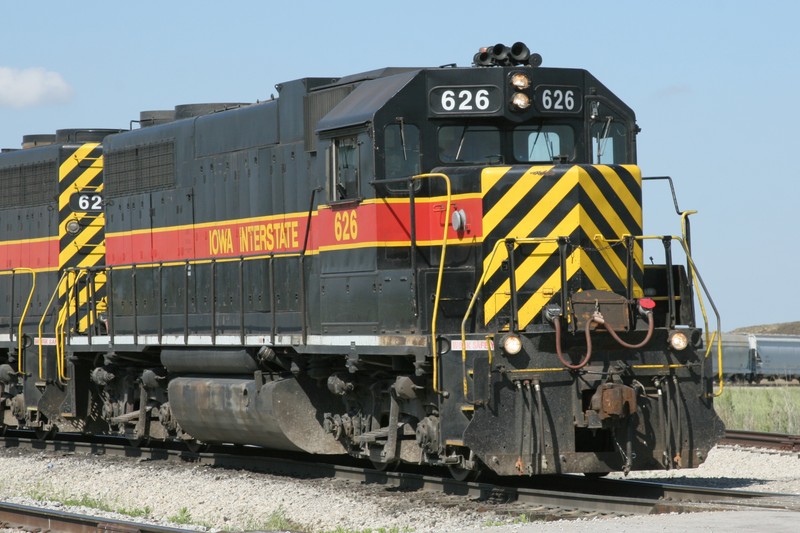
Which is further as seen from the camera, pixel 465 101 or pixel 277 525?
pixel 465 101

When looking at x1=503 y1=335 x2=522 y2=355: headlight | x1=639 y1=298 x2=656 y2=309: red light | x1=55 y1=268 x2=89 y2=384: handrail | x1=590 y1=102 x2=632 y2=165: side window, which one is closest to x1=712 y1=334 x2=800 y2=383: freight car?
x1=55 y1=268 x2=89 y2=384: handrail

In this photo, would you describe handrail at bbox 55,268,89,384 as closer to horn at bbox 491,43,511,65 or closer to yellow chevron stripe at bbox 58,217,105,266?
yellow chevron stripe at bbox 58,217,105,266

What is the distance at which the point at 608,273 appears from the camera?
10.8 meters

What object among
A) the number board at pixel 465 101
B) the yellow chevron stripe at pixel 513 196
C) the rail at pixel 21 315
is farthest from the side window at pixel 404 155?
the rail at pixel 21 315

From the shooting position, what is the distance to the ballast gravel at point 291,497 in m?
8.70

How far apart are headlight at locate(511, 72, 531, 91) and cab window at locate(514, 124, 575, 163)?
359 millimetres

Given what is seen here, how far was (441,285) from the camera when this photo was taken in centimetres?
1069

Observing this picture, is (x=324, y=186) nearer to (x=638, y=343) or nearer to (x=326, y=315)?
(x=326, y=315)

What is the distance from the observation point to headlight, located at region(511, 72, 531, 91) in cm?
1088

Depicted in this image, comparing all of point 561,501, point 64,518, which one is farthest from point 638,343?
point 64,518

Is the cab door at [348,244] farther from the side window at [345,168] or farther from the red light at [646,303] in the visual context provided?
the red light at [646,303]

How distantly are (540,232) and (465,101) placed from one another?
126cm

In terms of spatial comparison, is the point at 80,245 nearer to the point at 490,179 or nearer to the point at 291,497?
the point at 291,497

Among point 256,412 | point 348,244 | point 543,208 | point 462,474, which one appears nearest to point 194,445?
point 256,412
